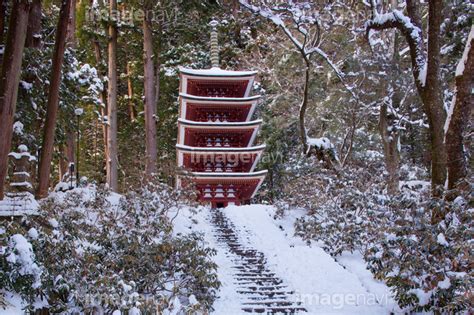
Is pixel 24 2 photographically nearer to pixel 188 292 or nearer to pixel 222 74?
pixel 188 292

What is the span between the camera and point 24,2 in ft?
21.1

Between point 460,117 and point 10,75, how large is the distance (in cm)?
631

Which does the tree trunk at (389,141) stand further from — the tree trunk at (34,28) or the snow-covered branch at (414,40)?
the tree trunk at (34,28)

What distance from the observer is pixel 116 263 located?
5633mm

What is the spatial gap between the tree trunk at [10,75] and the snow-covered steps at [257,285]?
3912mm

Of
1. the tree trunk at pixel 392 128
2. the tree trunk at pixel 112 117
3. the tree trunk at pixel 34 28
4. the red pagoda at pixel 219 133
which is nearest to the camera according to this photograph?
the tree trunk at pixel 34 28

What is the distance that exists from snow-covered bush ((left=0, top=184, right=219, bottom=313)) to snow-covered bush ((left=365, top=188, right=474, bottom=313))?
240cm

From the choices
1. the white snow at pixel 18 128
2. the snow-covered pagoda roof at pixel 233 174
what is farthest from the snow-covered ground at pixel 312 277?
the snow-covered pagoda roof at pixel 233 174

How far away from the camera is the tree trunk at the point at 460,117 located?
5926mm

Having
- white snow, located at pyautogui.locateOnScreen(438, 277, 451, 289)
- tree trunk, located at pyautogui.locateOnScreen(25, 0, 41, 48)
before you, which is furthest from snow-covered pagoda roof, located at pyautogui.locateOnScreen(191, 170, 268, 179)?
white snow, located at pyautogui.locateOnScreen(438, 277, 451, 289)

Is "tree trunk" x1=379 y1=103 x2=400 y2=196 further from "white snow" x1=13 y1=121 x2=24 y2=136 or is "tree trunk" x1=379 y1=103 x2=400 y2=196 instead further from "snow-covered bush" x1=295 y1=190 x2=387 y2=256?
"white snow" x1=13 y1=121 x2=24 y2=136

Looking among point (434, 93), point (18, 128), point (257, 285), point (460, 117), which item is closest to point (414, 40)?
point (434, 93)

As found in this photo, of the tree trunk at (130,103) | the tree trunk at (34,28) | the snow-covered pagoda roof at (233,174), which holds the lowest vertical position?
the snow-covered pagoda roof at (233,174)

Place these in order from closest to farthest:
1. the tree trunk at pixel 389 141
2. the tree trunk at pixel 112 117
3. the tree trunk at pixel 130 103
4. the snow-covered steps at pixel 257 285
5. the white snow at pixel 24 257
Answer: the white snow at pixel 24 257
the snow-covered steps at pixel 257 285
the tree trunk at pixel 389 141
the tree trunk at pixel 112 117
the tree trunk at pixel 130 103
